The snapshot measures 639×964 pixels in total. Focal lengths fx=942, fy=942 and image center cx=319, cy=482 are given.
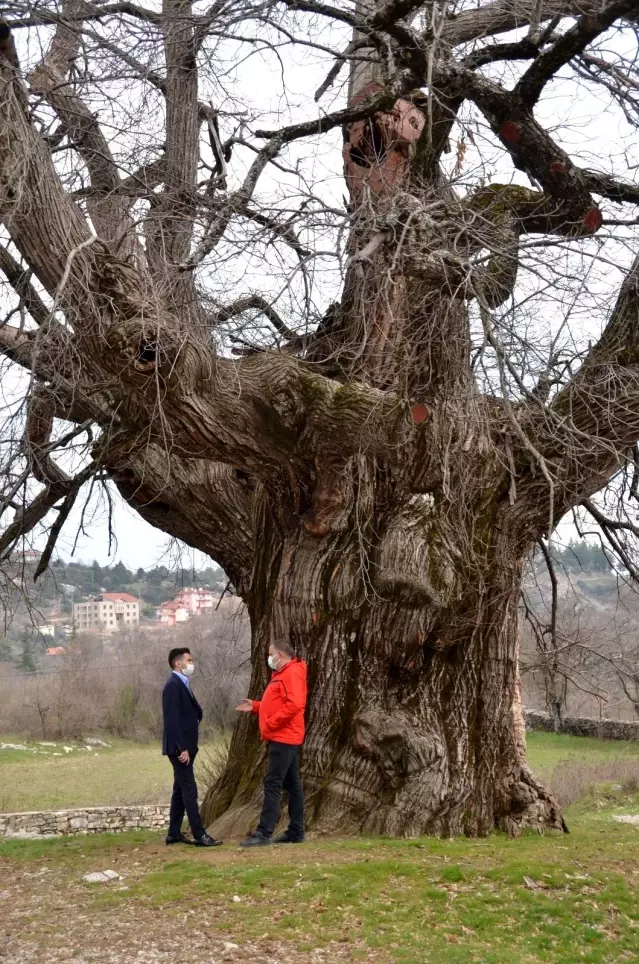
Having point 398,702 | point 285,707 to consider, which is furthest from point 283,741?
point 398,702

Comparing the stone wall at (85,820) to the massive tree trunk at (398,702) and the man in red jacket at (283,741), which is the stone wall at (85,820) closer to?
the massive tree trunk at (398,702)

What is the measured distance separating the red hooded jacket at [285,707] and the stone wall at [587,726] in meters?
22.7

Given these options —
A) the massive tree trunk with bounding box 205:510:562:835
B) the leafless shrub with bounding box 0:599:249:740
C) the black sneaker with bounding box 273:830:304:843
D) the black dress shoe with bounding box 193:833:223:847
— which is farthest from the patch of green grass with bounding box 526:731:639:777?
the black dress shoe with bounding box 193:833:223:847

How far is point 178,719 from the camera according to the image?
7.15m

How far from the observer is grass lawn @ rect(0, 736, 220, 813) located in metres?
20.6

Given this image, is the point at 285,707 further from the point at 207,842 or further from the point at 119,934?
the point at 119,934

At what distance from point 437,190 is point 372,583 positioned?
3028 mm

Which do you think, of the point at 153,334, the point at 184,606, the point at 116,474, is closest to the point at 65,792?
the point at 184,606

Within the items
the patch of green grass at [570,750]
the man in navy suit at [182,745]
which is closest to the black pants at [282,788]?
the man in navy suit at [182,745]

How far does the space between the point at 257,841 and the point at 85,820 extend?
37.2ft

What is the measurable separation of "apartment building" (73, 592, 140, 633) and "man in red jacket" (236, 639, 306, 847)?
37.0 meters

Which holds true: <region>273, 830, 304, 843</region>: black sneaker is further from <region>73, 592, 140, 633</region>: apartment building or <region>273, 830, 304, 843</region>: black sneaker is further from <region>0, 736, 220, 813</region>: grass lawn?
<region>73, 592, 140, 633</region>: apartment building

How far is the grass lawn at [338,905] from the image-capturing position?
4680 mm

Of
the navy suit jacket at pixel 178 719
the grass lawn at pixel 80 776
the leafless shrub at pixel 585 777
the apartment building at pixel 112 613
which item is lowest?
the grass lawn at pixel 80 776
